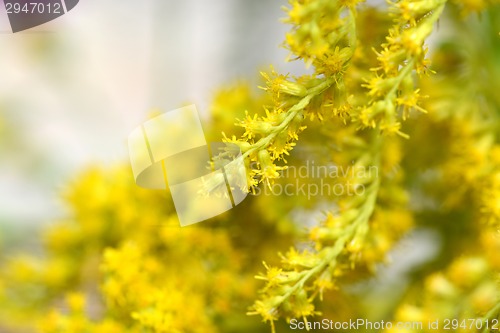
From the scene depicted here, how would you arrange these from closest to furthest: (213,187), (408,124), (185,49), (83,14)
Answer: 1. (213,187)
2. (408,124)
3. (83,14)
4. (185,49)

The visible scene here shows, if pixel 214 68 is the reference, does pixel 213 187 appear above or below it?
above

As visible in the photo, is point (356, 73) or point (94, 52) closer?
point (356, 73)

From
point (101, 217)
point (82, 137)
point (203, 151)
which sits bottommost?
point (82, 137)

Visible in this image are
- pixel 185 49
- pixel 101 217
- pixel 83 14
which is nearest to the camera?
pixel 101 217

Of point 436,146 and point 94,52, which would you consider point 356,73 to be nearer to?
point 436,146

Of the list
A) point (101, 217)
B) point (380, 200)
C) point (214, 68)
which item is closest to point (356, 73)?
point (380, 200)

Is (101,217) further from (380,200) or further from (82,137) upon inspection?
(82,137)
